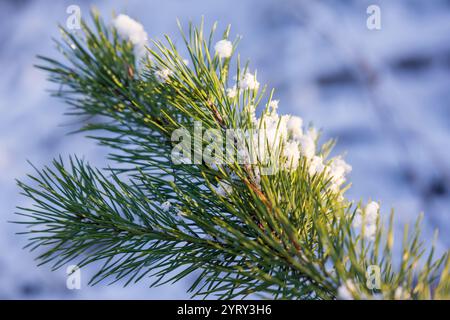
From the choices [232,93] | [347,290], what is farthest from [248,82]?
[347,290]

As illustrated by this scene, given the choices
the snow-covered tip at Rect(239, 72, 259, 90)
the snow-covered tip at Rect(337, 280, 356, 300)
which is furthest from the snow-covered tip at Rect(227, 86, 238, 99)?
the snow-covered tip at Rect(337, 280, 356, 300)

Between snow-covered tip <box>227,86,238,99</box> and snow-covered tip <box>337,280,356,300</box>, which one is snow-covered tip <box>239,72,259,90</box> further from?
snow-covered tip <box>337,280,356,300</box>

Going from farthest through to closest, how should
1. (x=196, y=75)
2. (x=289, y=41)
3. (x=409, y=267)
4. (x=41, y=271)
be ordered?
(x=289, y=41) < (x=41, y=271) < (x=196, y=75) < (x=409, y=267)

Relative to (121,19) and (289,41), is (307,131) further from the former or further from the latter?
Result: (289,41)

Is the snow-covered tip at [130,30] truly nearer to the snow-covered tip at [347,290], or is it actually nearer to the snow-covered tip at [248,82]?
the snow-covered tip at [248,82]

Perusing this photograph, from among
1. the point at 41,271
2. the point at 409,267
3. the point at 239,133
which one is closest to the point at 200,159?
the point at 239,133
